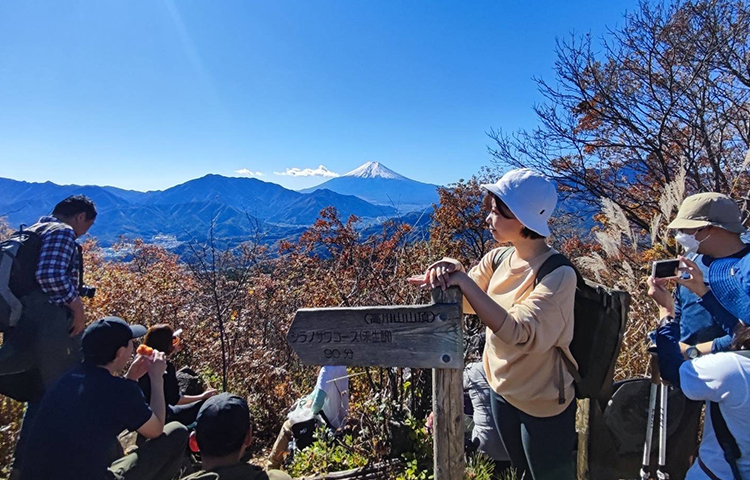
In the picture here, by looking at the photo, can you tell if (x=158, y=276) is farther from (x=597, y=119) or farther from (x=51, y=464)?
(x=597, y=119)

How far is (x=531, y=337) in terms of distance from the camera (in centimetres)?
160

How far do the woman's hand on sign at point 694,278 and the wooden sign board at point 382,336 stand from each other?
120 cm

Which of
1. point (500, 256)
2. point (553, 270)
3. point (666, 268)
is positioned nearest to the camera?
point (553, 270)

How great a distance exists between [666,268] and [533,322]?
96 cm

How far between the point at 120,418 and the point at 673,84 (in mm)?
8641

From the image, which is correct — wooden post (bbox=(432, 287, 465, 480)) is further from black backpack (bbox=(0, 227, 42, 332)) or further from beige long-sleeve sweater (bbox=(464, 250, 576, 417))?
black backpack (bbox=(0, 227, 42, 332))

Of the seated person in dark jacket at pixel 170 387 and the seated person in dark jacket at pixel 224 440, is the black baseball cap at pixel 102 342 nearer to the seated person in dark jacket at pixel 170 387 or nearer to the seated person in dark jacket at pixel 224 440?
the seated person in dark jacket at pixel 224 440

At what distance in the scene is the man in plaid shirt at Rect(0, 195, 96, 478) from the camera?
3.10 m

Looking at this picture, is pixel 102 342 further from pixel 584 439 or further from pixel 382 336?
pixel 584 439

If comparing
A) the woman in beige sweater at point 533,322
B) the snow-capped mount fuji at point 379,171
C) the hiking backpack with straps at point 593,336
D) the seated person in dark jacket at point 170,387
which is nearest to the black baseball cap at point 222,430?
the woman in beige sweater at point 533,322

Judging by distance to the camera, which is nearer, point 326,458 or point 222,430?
point 222,430

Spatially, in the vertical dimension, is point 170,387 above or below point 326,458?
above

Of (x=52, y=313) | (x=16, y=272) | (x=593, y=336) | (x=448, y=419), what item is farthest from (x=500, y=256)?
(x=16, y=272)

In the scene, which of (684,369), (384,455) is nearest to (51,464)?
(384,455)
